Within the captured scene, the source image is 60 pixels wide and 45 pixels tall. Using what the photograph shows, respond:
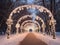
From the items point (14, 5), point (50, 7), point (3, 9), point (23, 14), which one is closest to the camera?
point (50, 7)

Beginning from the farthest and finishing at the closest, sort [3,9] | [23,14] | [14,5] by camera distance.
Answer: [23,14] < [3,9] < [14,5]

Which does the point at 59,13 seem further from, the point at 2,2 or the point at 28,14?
the point at 2,2

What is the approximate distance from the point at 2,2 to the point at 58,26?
17850mm

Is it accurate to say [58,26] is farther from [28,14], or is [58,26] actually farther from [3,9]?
[3,9]

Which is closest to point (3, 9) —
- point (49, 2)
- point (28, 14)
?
point (28, 14)

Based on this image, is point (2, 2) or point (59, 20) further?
point (59, 20)

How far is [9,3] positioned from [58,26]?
16.4 metres

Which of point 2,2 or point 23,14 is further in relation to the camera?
point 23,14

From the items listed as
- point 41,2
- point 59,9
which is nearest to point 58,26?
point 59,9

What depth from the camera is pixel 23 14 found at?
194 ft

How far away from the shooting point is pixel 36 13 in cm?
5809

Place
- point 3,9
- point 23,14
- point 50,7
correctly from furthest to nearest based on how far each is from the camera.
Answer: point 23,14
point 3,9
point 50,7

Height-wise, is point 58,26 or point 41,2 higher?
point 41,2

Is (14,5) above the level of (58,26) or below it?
above
